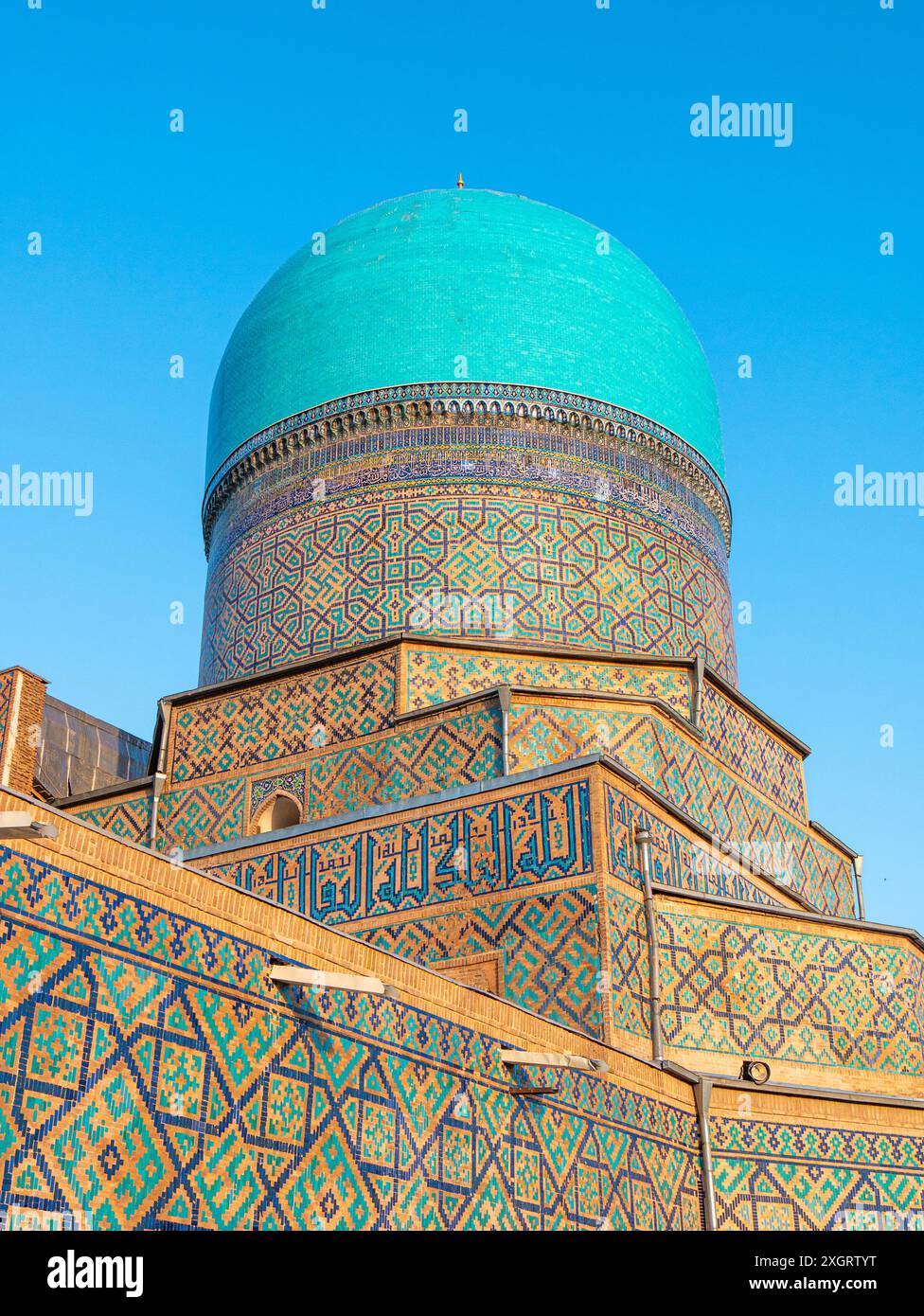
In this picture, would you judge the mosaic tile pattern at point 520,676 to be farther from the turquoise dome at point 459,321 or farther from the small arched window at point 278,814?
the turquoise dome at point 459,321

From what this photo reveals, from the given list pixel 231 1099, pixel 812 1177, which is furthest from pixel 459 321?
pixel 231 1099

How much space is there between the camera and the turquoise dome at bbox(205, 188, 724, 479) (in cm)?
1005

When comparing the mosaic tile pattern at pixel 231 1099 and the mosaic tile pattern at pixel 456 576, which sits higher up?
the mosaic tile pattern at pixel 456 576

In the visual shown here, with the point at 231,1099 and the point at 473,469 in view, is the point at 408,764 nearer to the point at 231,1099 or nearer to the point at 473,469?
the point at 473,469

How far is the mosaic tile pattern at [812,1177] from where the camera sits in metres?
6.57

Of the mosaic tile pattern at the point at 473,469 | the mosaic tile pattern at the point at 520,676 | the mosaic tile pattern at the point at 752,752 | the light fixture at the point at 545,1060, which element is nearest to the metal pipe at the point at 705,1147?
the light fixture at the point at 545,1060

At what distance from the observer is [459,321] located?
10.1 meters

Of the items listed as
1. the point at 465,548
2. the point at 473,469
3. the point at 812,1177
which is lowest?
the point at 812,1177

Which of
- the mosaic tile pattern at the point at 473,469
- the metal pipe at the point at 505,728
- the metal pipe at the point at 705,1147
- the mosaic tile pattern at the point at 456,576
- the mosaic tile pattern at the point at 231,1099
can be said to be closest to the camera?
the mosaic tile pattern at the point at 231,1099

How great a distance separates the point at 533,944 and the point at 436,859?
696 mm

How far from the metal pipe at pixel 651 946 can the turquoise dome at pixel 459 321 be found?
13.4 ft

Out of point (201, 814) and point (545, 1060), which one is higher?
point (201, 814)
